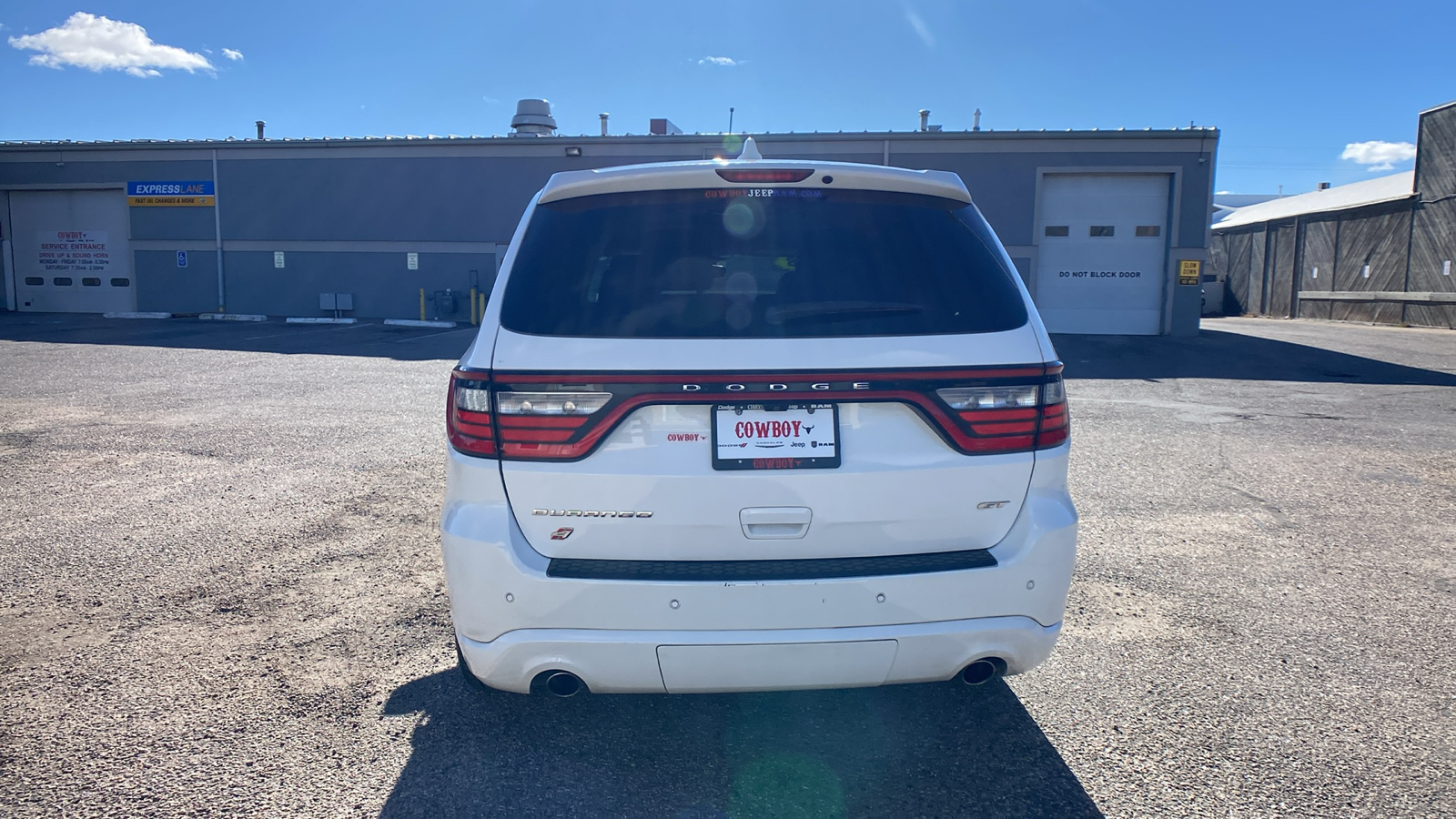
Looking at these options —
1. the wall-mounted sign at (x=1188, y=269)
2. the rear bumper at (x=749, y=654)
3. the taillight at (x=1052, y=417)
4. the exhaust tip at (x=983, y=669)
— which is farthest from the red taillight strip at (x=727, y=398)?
the wall-mounted sign at (x=1188, y=269)

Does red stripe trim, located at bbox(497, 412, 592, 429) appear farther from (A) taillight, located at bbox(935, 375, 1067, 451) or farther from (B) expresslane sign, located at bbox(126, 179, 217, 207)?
(B) expresslane sign, located at bbox(126, 179, 217, 207)

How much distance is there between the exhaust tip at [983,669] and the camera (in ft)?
8.52

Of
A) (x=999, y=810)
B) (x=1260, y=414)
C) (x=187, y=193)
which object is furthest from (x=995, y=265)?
(x=187, y=193)

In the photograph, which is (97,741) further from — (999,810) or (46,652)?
(999,810)

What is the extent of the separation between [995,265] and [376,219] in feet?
77.5

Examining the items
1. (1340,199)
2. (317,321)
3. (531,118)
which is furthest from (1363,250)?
(317,321)

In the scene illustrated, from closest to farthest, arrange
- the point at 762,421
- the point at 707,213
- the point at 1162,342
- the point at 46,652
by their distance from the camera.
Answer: the point at 762,421 < the point at 707,213 < the point at 46,652 < the point at 1162,342

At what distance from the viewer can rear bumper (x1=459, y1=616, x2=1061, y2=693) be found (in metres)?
2.42

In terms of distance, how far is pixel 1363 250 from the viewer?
27.7m

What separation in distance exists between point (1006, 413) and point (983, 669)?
0.75 metres

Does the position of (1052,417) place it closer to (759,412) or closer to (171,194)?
(759,412)

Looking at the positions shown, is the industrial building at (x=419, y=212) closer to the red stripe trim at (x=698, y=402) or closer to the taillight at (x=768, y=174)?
the taillight at (x=768, y=174)

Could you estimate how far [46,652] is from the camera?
3514 mm

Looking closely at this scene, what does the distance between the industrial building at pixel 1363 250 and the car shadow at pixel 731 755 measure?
93.0 ft
